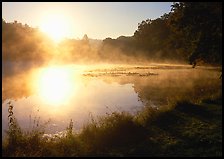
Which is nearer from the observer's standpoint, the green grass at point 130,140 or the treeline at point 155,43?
the green grass at point 130,140

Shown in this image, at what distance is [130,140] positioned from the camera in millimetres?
11086

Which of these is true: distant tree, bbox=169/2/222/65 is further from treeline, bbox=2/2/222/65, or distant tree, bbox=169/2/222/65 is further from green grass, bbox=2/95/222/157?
green grass, bbox=2/95/222/157

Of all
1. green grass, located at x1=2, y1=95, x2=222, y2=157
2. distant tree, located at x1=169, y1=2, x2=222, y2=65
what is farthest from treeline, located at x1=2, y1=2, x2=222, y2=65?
green grass, located at x1=2, y1=95, x2=222, y2=157

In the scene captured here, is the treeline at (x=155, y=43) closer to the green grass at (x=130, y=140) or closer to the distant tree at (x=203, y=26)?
the distant tree at (x=203, y=26)

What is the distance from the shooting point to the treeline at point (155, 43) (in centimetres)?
1562

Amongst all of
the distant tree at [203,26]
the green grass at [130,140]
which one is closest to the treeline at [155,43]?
the distant tree at [203,26]

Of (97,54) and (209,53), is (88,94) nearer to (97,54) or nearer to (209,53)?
(209,53)

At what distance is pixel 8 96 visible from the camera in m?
25.5

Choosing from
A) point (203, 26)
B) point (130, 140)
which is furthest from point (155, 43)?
point (130, 140)

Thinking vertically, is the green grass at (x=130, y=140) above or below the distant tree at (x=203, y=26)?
below

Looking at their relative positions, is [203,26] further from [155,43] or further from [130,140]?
[155,43]

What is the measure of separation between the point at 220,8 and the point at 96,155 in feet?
27.4

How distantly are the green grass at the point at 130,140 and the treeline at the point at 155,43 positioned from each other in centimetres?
407

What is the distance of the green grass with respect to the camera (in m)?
9.85
